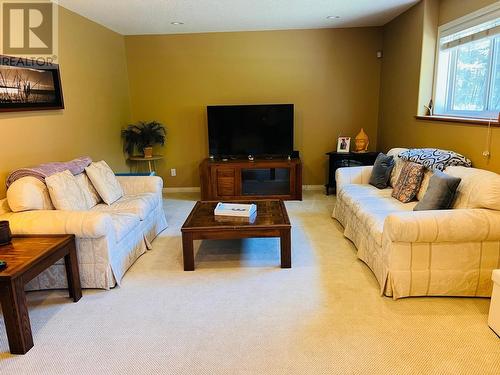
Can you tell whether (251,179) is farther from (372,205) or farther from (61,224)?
(61,224)

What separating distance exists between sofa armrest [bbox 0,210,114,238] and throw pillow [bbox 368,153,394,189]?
280 centimetres

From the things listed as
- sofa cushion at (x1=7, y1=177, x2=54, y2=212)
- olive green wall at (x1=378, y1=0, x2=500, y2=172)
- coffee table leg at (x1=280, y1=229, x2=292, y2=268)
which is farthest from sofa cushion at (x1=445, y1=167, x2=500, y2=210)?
sofa cushion at (x1=7, y1=177, x2=54, y2=212)

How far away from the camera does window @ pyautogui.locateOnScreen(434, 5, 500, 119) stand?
10.3 ft

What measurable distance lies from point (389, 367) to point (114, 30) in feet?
16.9

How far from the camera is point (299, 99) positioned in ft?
18.0

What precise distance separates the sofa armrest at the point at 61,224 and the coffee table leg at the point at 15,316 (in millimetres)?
603

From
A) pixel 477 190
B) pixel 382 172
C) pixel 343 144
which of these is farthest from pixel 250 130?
pixel 477 190

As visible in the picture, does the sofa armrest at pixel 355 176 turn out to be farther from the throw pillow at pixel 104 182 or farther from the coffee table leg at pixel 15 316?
the coffee table leg at pixel 15 316

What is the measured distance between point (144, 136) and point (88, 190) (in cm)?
201

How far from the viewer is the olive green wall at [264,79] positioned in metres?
5.32

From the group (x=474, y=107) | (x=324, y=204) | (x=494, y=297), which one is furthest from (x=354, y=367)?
(x=324, y=204)

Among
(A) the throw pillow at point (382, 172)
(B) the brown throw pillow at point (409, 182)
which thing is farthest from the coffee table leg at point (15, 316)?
(A) the throw pillow at point (382, 172)

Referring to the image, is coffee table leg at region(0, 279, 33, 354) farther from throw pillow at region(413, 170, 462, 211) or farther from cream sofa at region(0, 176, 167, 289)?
throw pillow at region(413, 170, 462, 211)

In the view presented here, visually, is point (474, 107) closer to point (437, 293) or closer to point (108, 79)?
point (437, 293)
